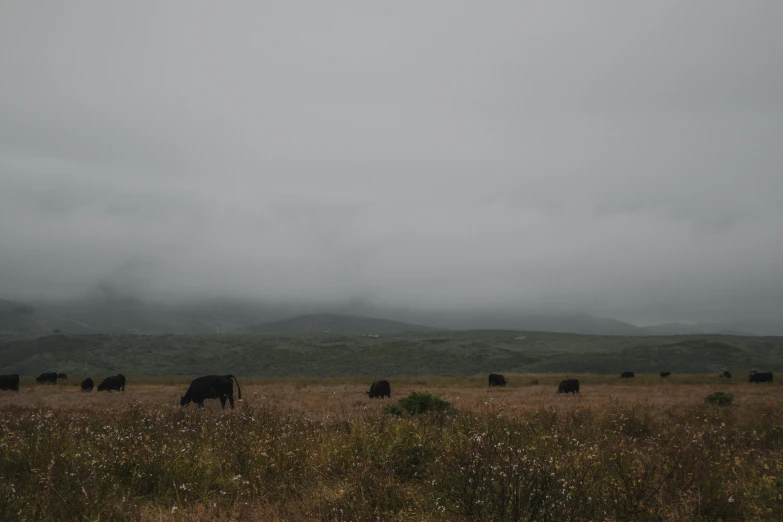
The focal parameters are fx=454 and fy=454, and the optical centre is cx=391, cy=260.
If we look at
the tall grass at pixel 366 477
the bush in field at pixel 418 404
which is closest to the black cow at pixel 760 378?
the bush in field at pixel 418 404

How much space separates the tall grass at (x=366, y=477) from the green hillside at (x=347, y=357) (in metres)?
82.4

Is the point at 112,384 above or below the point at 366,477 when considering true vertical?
below

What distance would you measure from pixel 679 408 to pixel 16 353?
166 metres

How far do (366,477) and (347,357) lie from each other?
330 feet

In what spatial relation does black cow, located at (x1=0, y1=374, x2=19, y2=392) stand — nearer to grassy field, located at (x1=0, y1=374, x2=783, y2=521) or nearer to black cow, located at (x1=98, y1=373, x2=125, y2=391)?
black cow, located at (x1=98, y1=373, x2=125, y2=391)

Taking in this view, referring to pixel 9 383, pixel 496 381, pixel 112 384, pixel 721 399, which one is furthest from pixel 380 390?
pixel 9 383

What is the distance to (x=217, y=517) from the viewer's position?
584 centimetres

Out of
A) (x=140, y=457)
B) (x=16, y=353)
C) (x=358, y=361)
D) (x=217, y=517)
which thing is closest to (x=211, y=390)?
(x=140, y=457)

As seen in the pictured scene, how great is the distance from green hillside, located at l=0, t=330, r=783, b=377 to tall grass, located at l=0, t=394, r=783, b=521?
8237cm

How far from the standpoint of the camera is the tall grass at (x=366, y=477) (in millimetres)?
5699

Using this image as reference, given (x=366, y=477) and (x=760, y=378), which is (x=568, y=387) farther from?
(x=366, y=477)

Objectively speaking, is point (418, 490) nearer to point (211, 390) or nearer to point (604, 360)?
point (211, 390)

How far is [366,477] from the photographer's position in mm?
6621

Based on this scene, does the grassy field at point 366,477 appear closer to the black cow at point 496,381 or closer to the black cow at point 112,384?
the black cow at point 112,384
